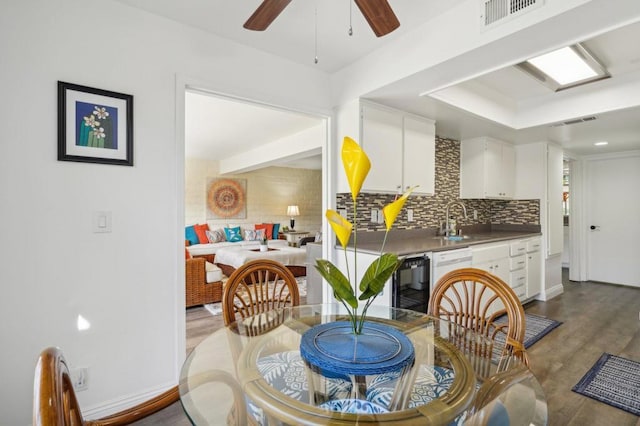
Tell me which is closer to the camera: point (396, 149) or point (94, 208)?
point (94, 208)

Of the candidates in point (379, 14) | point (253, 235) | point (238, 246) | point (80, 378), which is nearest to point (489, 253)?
point (379, 14)

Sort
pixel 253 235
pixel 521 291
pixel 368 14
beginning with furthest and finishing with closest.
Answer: pixel 253 235
pixel 521 291
pixel 368 14

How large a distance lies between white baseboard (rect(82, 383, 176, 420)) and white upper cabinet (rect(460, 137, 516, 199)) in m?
3.99

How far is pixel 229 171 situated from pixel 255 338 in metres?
6.38

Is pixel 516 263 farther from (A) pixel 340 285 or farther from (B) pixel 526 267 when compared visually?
(A) pixel 340 285

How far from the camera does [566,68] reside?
2.62 meters

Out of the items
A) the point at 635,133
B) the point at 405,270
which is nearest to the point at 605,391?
the point at 405,270

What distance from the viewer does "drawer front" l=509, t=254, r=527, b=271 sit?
376 cm

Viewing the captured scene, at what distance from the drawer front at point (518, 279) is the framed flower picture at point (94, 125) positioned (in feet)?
13.2

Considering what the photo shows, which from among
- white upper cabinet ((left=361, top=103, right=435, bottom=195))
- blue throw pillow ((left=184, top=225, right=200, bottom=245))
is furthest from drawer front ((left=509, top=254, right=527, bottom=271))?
blue throw pillow ((left=184, top=225, right=200, bottom=245))

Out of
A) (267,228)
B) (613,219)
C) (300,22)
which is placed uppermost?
(300,22)

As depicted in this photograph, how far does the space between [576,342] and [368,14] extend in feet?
11.1

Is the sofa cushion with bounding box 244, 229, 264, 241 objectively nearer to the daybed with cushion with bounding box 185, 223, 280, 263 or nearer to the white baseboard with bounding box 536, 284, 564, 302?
the daybed with cushion with bounding box 185, 223, 280, 263

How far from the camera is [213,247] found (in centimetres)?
638
